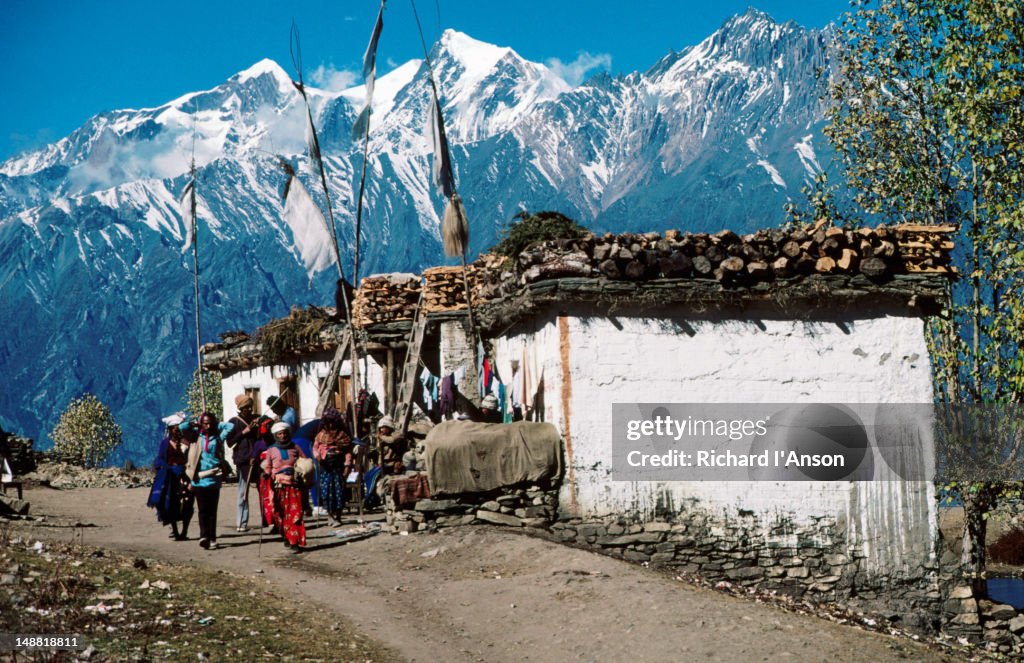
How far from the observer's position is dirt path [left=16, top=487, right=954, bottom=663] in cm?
956

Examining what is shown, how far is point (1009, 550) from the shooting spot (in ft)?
97.0

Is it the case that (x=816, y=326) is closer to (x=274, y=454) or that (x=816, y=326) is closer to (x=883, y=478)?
(x=883, y=478)

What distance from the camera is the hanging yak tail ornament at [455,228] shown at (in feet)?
48.9

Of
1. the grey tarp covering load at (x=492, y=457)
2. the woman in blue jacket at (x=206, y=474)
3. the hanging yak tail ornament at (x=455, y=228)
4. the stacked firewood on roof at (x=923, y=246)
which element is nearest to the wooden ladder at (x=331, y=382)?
the hanging yak tail ornament at (x=455, y=228)

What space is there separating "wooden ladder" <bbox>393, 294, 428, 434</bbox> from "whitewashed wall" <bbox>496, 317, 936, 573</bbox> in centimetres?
460

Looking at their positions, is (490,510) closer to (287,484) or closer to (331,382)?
(287,484)

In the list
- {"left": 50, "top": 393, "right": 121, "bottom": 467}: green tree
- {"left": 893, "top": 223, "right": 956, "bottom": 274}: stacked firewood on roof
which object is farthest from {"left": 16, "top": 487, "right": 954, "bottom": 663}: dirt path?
{"left": 50, "top": 393, "right": 121, "bottom": 467}: green tree

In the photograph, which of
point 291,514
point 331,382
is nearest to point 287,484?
point 291,514

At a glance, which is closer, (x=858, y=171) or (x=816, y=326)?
(x=816, y=326)

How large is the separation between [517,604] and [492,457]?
273 cm

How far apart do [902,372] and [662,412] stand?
9.87 feet

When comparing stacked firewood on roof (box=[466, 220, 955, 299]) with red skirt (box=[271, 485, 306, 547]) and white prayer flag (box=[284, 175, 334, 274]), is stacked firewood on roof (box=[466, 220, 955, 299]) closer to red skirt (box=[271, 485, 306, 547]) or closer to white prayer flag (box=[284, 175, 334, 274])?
red skirt (box=[271, 485, 306, 547])

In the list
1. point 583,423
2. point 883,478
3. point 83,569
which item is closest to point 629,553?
point 583,423

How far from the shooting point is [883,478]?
13.2 m
